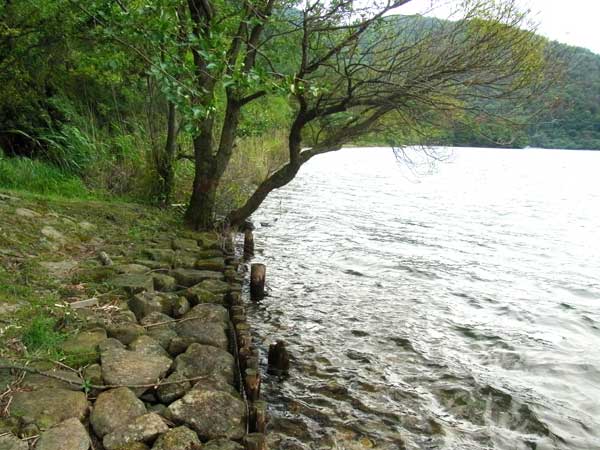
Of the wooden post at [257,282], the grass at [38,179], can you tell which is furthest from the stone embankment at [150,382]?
the grass at [38,179]

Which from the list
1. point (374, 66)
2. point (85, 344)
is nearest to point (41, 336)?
point (85, 344)

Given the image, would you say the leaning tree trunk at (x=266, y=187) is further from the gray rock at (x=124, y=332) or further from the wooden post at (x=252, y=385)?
the wooden post at (x=252, y=385)

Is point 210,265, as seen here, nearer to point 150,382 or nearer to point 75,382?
point 150,382

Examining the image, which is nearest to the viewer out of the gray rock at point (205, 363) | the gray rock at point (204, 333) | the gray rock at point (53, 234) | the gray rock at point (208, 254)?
the gray rock at point (205, 363)

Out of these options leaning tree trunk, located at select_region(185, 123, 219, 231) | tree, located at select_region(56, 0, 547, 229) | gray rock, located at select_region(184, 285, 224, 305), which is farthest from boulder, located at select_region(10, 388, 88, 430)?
leaning tree trunk, located at select_region(185, 123, 219, 231)

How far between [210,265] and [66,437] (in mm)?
3842

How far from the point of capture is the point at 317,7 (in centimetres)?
719

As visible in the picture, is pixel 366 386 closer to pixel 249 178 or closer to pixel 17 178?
pixel 17 178

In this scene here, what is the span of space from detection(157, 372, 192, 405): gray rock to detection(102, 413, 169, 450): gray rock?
11.3 inches

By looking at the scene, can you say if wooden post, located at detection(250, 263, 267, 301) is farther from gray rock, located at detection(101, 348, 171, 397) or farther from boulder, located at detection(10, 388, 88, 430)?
boulder, located at detection(10, 388, 88, 430)

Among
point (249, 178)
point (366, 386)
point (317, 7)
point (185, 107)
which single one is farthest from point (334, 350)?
point (249, 178)

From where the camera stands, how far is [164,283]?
5.45 metres

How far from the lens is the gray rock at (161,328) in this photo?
427 centimetres

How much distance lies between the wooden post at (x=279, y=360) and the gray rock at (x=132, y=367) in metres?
1.55
